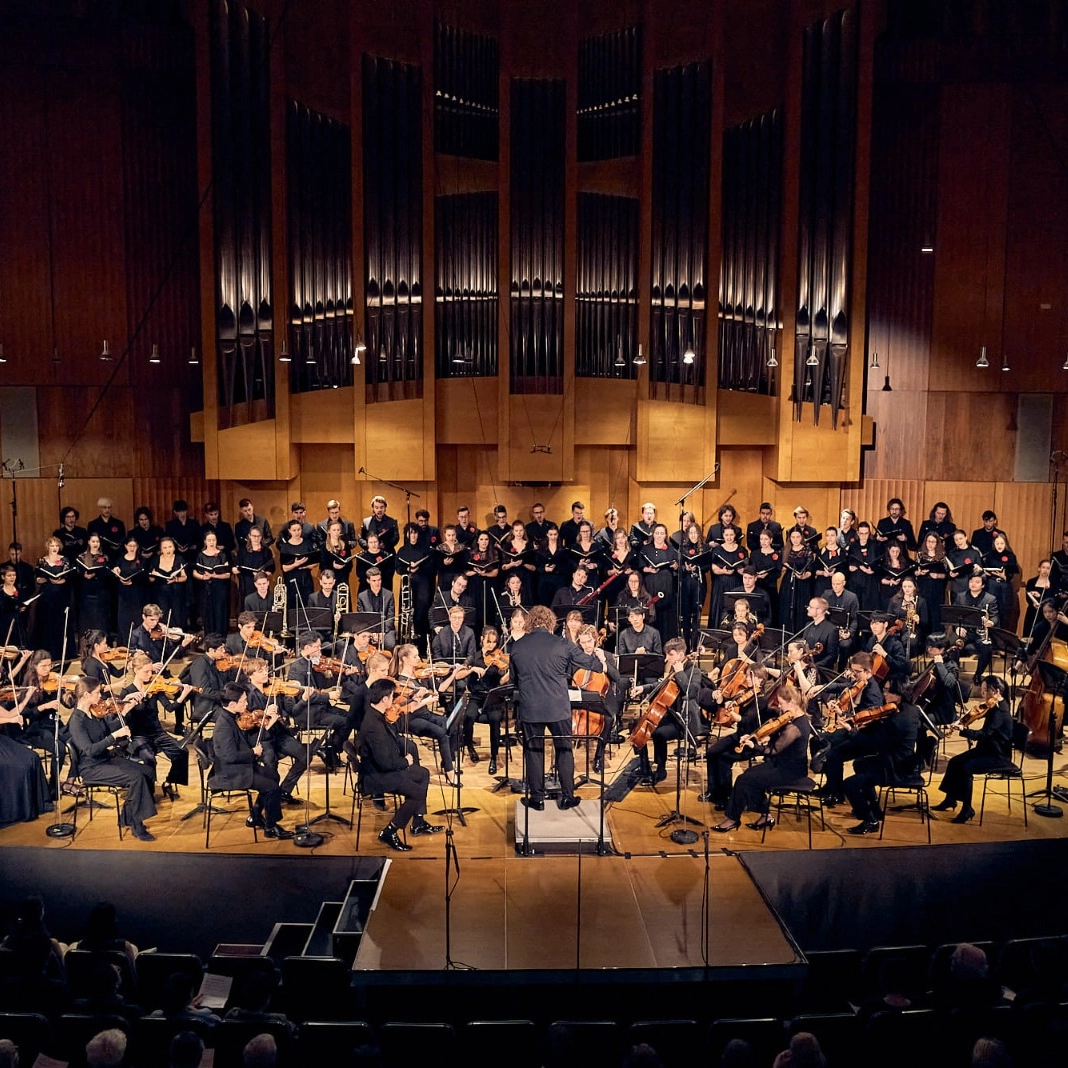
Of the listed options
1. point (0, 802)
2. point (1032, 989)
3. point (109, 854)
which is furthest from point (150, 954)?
point (1032, 989)

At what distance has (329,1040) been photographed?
4.94 meters

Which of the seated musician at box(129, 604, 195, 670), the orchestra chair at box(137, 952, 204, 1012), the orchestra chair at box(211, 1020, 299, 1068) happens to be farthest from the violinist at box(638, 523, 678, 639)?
the orchestra chair at box(211, 1020, 299, 1068)

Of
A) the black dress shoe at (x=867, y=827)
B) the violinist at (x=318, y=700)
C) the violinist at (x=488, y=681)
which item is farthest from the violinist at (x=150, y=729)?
the black dress shoe at (x=867, y=827)

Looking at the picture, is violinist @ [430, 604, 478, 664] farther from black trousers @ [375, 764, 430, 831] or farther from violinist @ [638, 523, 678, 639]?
violinist @ [638, 523, 678, 639]

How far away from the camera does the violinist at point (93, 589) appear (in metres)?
11.6

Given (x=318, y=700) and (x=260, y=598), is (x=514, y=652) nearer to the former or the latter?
(x=318, y=700)

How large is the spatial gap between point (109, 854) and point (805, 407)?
895cm

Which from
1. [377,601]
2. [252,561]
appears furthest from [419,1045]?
[252,561]

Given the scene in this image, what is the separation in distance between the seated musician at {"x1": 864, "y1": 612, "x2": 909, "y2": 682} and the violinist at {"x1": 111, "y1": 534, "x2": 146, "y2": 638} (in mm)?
6768

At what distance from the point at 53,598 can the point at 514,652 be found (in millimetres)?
5834

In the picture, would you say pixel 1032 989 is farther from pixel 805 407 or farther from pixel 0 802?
pixel 805 407

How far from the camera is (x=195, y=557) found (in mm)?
12328

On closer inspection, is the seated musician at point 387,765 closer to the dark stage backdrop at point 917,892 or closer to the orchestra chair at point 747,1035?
the dark stage backdrop at point 917,892

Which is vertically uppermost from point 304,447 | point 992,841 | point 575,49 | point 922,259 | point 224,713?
point 575,49
